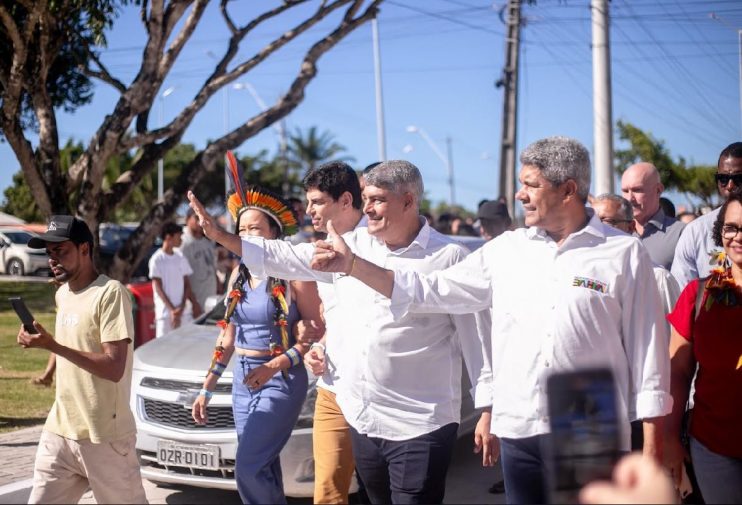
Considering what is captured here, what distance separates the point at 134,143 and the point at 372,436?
7780 millimetres

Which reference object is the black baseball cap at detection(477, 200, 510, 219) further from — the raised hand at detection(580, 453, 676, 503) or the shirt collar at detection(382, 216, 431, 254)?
the raised hand at detection(580, 453, 676, 503)

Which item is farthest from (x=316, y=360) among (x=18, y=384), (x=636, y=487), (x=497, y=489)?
(x=18, y=384)

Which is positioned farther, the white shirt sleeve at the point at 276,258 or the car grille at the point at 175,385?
the car grille at the point at 175,385

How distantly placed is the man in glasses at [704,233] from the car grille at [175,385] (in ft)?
9.71

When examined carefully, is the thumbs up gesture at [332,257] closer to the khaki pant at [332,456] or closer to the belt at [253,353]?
the khaki pant at [332,456]

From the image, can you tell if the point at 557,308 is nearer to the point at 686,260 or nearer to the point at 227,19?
the point at 686,260

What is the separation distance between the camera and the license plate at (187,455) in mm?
5617

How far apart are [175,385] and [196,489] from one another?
37.2 inches

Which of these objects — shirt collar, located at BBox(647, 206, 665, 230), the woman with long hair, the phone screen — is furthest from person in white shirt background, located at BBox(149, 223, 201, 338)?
the phone screen

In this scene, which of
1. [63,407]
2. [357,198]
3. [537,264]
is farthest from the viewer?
[357,198]

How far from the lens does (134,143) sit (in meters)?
10.8

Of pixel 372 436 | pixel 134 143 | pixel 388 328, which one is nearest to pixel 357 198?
pixel 388 328

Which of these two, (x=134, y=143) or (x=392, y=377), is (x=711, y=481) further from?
(x=134, y=143)

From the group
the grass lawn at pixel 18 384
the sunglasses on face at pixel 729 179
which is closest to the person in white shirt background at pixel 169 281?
the grass lawn at pixel 18 384
